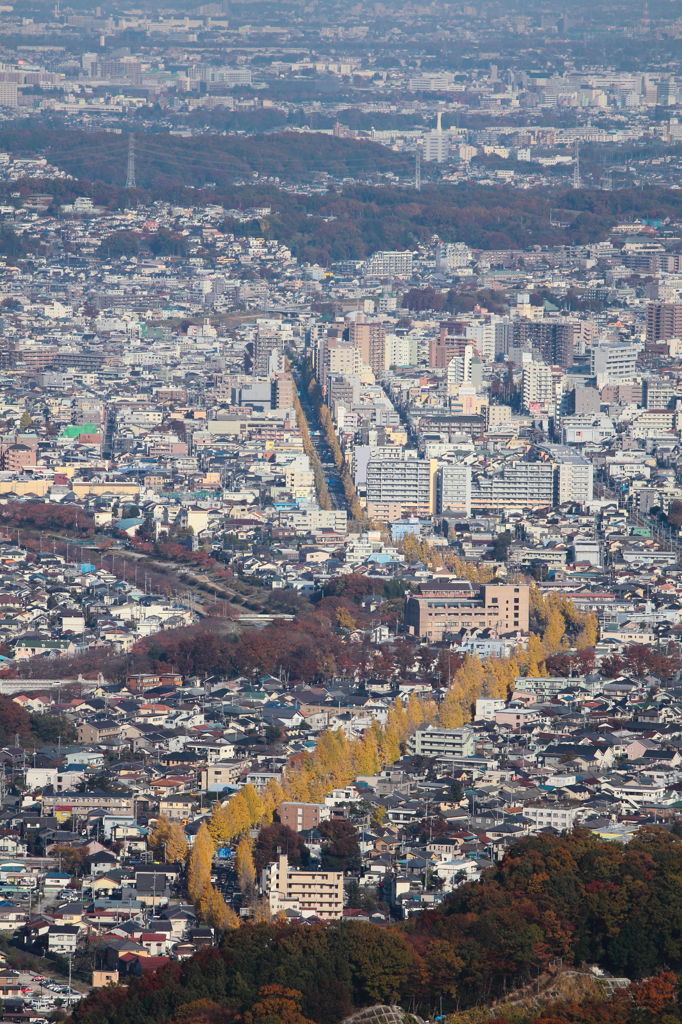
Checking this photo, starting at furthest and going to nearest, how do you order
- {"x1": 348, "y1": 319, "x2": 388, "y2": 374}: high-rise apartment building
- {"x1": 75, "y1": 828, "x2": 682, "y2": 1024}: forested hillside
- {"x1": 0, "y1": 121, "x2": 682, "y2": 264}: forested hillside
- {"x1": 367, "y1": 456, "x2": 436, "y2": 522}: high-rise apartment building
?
{"x1": 0, "y1": 121, "x2": 682, "y2": 264}: forested hillside
{"x1": 348, "y1": 319, "x2": 388, "y2": 374}: high-rise apartment building
{"x1": 367, "y1": 456, "x2": 436, "y2": 522}: high-rise apartment building
{"x1": 75, "y1": 828, "x2": 682, "y2": 1024}: forested hillside

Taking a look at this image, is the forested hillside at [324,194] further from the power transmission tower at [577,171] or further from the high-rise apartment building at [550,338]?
the high-rise apartment building at [550,338]

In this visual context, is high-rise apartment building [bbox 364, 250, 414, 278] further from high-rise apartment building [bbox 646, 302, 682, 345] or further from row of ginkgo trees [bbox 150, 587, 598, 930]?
row of ginkgo trees [bbox 150, 587, 598, 930]

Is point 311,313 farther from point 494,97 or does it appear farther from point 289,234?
point 494,97

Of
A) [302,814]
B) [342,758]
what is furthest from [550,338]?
[302,814]

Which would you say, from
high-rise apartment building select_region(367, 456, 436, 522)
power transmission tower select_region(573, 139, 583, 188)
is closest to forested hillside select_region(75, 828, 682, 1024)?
high-rise apartment building select_region(367, 456, 436, 522)

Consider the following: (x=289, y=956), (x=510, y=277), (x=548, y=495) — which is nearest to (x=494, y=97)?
(x=510, y=277)

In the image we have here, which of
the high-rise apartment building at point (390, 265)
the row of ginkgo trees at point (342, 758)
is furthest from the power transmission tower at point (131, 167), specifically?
the row of ginkgo trees at point (342, 758)
